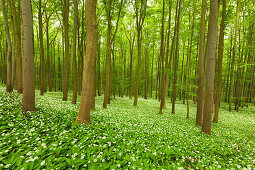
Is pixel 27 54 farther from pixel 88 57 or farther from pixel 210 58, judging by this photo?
pixel 210 58

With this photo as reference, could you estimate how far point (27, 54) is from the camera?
203 inches

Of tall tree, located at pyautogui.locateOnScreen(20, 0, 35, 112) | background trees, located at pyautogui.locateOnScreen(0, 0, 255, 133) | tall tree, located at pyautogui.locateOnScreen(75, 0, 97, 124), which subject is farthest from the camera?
background trees, located at pyautogui.locateOnScreen(0, 0, 255, 133)

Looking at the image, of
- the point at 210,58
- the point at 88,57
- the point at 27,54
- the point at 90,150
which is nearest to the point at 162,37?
the point at 210,58

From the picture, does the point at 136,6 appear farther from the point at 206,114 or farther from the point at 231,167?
the point at 231,167

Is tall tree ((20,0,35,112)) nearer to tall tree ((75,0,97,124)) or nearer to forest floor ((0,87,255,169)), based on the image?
forest floor ((0,87,255,169))

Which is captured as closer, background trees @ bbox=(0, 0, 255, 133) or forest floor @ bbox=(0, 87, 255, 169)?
forest floor @ bbox=(0, 87, 255, 169)

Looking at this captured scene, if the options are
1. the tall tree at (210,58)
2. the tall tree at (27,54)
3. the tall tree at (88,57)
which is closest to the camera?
the tall tree at (27,54)

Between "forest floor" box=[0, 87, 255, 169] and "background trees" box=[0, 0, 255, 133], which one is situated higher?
"background trees" box=[0, 0, 255, 133]

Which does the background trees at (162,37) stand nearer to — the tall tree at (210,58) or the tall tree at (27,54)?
the tall tree at (210,58)

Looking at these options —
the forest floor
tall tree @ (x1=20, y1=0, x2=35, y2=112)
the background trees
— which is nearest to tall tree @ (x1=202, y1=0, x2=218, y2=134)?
the background trees

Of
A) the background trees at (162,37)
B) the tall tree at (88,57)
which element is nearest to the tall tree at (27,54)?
the tall tree at (88,57)

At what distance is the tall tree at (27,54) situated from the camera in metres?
5.03

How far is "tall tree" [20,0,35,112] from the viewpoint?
5031 millimetres

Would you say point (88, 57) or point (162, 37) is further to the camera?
point (162, 37)
